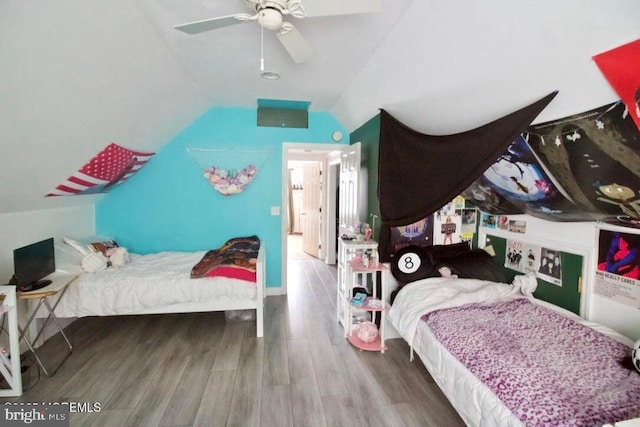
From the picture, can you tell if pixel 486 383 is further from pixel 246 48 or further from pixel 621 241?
pixel 246 48


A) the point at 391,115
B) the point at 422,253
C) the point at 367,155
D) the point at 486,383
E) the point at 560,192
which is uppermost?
the point at 391,115

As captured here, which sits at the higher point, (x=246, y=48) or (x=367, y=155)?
(x=246, y=48)

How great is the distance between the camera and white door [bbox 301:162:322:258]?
582 cm

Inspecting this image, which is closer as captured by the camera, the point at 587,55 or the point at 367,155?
the point at 587,55

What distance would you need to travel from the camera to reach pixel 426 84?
1.84 m

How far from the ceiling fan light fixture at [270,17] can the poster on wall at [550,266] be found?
270 centimetres

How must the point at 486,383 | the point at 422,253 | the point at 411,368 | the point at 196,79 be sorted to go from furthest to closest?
the point at 196,79
the point at 422,253
the point at 411,368
the point at 486,383

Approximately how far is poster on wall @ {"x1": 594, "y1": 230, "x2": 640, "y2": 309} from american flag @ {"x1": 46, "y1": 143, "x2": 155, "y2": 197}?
419 centimetres

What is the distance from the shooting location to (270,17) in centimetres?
139

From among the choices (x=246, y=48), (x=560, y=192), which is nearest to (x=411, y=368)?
(x=560, y=192)

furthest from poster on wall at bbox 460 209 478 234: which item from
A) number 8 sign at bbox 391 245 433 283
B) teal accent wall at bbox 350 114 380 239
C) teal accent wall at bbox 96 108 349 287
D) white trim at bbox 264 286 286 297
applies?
white trim at bbox 264 286 286 297

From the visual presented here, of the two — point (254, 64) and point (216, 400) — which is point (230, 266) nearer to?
point (216, 400)

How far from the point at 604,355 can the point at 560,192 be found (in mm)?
1032

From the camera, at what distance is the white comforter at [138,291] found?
258cm
